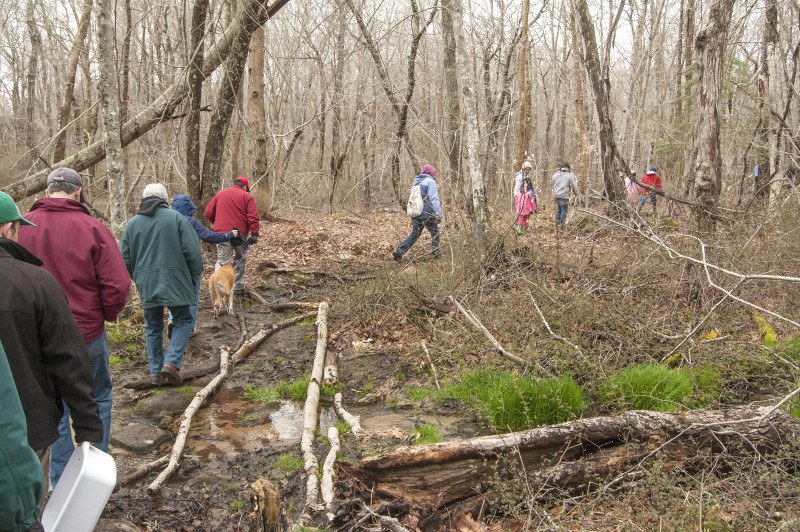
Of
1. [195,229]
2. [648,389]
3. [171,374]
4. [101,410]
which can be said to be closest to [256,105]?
[195,229]

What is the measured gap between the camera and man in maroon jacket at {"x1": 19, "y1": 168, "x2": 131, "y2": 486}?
3941mm

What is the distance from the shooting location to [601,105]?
26.6ft

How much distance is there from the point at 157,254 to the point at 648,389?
5387 mm

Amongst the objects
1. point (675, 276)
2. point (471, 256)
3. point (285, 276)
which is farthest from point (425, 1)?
point (675, 276)

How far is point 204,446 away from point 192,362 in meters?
2.50

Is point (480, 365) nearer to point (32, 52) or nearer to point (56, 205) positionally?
point (56, 205)

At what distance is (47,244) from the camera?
3945mm

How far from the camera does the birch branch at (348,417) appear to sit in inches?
190

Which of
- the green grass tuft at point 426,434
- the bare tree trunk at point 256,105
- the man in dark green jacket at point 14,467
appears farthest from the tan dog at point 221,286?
the man in dark green jacket at point 14,467

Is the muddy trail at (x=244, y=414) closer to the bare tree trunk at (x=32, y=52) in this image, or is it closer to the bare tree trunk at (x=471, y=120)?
the bare tree trunk at (x=471, y=120)

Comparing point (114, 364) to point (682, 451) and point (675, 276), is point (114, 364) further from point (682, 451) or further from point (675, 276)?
point (675, 276)

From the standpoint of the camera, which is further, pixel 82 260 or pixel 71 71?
pixel 71 71

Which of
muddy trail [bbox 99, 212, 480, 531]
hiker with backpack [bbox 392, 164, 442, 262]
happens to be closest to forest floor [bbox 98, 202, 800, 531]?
muddy trail [bbox 99, 212, 480, 531]

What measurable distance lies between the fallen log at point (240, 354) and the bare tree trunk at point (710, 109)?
20.0 feet
